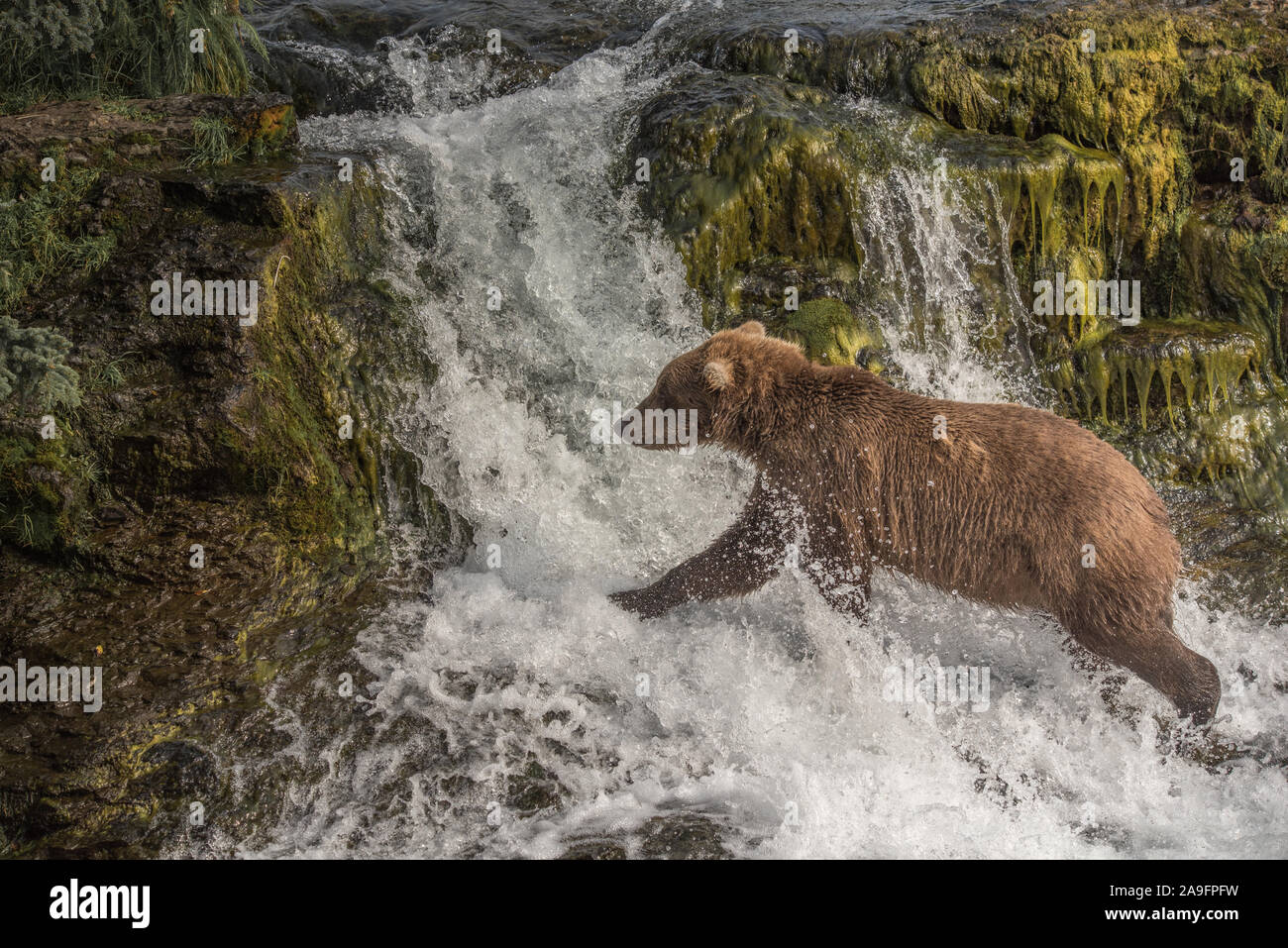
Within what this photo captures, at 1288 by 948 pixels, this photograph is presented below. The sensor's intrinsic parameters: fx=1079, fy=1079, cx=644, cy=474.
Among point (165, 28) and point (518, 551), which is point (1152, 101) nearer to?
point (518, 551)

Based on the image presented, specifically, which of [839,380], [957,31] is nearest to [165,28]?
[839,380]

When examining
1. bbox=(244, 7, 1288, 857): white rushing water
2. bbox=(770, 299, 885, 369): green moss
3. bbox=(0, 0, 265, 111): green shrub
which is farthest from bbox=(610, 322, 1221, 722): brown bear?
bbox=(0, 0, 265, 111): green shrub

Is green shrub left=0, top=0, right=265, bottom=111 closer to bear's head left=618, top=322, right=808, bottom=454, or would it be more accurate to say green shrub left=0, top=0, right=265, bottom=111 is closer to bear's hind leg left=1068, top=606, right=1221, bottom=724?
bear's head left=618, top=322, right=808, bottom=454

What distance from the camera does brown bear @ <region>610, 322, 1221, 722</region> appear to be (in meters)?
5.73

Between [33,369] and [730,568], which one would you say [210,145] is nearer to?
[33,369]

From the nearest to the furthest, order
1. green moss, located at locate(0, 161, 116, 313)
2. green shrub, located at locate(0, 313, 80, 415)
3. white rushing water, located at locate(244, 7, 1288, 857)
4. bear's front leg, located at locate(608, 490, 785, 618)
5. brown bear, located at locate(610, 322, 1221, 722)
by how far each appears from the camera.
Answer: white rushing water, located at locate(244, 7, 1288, 857) < brown bear, located at locate(610, 322, 1221, 722) < green shrub, located at locate(0, 313, 80, 415) < bear's front leg, located at locate(608, 490, 785, 618) < green moss, located at locate(0, 161, 116, 313)

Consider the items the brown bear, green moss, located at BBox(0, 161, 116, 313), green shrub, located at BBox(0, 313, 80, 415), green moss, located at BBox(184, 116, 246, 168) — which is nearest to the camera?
the brown bear

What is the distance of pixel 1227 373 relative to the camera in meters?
9.42

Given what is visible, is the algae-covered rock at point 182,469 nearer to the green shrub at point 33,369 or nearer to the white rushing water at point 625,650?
the green shrub at point 33,369

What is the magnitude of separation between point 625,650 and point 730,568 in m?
0.89

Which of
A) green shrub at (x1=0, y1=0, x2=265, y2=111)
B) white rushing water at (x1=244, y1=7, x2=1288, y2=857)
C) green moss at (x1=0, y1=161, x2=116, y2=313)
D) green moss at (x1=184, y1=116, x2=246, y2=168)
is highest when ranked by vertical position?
green shrub at (x1=0, y1=0, x2=265, y2=111)

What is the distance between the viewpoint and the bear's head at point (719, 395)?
6426 millimetres

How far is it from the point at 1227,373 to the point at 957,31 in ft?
13.2

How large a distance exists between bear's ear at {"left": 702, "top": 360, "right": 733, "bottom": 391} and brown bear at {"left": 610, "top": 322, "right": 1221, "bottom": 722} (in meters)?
0.01
